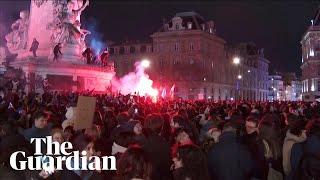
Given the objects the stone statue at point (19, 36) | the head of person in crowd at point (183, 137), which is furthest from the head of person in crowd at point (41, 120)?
the stone statue at point (19, 36)

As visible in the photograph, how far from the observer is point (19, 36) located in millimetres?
48219

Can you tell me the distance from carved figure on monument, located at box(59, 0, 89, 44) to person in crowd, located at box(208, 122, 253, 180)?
38088 millimetres

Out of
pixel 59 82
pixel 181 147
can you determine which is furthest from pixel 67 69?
pixel 181 147

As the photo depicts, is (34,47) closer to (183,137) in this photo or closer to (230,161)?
(183,137)

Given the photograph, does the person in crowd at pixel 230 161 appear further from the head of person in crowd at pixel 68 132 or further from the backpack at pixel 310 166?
the head of person in crowd at pixel 68 132

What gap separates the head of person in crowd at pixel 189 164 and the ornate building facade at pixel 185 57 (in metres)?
81.8

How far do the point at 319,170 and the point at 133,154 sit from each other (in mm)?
2021

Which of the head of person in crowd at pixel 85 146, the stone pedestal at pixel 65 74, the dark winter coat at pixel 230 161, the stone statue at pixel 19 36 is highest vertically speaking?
the stone statue at pixel 19 36

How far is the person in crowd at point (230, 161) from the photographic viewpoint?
24.0ft

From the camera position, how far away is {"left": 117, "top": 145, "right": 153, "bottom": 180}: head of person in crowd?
5.39 metres

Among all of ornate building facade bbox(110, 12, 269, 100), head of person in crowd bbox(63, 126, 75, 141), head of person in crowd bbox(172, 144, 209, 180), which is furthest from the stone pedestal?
ornate building facade bbox(110, 12, 269, 100)

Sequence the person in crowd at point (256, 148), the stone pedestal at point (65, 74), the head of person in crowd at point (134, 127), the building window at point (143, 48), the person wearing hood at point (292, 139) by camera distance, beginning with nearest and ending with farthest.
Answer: the person in crowd at point (256, 148), the person wearing hood at point (292, 139), the head of person in crowd at point (134, 127), the stone pedestal at point (65, 74), the building window at point (143, 48)

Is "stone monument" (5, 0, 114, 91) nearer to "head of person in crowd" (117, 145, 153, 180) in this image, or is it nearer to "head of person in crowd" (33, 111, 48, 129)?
"head of person in crowd" (33, 111, 48, 129)

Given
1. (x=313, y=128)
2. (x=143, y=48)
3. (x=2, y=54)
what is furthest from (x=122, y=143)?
(x=143, y=48)
